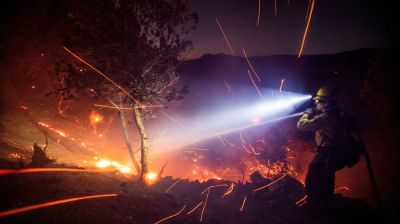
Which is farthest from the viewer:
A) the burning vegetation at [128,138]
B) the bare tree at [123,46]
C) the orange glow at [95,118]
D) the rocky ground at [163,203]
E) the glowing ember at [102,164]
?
the orange glow at [95,118]

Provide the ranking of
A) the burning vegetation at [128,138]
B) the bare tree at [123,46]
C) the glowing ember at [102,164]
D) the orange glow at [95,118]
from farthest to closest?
the orange glow at [95,118] → the glowing ember at [102,164] → the bare tree at [123,46] → the burning vegetation at [128,138]

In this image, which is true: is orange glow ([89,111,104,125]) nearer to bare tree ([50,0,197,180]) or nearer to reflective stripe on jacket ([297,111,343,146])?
bare tree ([50,0,197,180])

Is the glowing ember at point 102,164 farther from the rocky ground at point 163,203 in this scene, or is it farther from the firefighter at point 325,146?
the firefighter at point 325,146

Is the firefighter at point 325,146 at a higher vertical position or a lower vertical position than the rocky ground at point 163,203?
higher

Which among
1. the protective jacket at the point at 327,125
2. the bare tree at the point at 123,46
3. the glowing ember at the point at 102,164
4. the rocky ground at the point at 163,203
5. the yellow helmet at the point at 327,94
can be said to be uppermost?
the bare tree at the point at 123,46

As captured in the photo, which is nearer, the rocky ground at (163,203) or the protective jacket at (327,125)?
the rocky ground at (163,203)

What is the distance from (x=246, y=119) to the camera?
119 ft

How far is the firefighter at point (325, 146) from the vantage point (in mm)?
11477

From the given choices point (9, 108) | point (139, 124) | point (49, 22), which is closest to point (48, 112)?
point (9, 108)

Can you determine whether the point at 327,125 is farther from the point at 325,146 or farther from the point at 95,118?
the point at 95,118

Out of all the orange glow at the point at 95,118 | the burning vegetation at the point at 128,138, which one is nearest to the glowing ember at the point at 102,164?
the burning vegetation at the point at 128,138

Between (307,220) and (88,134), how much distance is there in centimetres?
2347

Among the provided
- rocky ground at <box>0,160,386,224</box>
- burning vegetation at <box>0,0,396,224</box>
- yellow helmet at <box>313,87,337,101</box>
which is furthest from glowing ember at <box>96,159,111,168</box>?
yellow helmet at <box>313,87,337,101</box>

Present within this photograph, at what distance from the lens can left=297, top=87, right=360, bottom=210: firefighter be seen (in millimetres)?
11477
